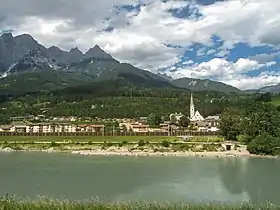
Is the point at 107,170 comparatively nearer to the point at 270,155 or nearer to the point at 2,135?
the point at 270,155

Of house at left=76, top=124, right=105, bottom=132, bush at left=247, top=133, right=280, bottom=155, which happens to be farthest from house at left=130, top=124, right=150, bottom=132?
bush at left=247, top=133, right=280, bottom=155

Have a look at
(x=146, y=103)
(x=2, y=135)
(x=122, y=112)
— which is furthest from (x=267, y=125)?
(x=146, y=103)

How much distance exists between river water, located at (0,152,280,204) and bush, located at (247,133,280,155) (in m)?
6.36

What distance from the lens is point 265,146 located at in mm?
65938

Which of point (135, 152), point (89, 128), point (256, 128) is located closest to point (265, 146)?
point (256, 128)

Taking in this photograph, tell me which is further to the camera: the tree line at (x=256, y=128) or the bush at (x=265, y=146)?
the tree line at (x=256, y=128)

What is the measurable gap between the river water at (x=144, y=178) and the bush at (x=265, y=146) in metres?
6.36

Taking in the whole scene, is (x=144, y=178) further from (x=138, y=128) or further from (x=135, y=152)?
(x=138, y=128)

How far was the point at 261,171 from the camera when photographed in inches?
1886

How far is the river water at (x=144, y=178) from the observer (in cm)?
3384

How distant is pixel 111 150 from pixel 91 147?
4.54m

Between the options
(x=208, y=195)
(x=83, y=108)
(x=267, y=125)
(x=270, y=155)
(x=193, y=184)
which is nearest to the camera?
(x=208, y=195)

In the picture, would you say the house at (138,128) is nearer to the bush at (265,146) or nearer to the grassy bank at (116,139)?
the grassy bank at (116,139)

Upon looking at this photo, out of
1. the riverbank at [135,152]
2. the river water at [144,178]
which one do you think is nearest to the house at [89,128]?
the riverbank at [135,152]
